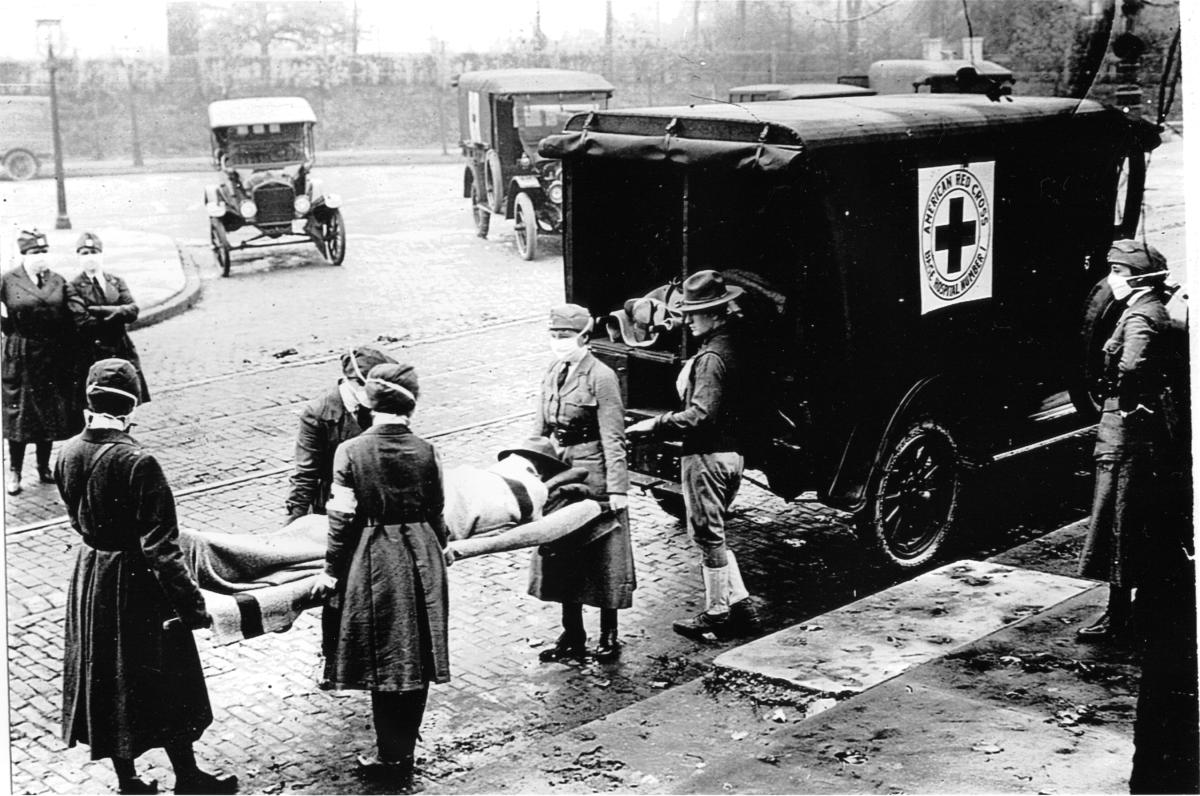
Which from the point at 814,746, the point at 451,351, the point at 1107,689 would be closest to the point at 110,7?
the point at 814,746

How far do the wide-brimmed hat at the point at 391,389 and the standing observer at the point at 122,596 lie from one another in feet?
2.77

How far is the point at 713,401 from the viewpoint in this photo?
20.6 ft

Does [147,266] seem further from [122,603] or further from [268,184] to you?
[122,603]

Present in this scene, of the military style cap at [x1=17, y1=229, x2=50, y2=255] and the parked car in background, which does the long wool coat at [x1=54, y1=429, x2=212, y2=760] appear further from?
the parked car in background

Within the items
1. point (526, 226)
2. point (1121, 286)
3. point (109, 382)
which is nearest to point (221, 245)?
point (526, 226)

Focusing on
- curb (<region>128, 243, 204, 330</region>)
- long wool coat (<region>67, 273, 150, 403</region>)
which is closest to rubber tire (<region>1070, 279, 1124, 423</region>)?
long wool coat (<region>67, 273, 150, 403</region>)

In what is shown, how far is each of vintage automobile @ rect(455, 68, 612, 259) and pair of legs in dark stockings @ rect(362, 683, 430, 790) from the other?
13.6 metres

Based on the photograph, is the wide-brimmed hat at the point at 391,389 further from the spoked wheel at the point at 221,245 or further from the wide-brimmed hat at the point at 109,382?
the spoked wheel at the point at 221,245

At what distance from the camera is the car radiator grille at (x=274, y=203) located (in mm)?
17547

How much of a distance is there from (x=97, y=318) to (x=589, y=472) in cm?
449

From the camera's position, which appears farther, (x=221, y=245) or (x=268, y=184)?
(x=268, y=184)

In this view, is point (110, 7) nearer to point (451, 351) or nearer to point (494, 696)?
point (494, 696)

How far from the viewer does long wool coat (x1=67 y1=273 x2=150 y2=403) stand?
8.69 metres

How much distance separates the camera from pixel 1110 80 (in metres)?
8.00
